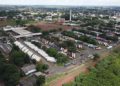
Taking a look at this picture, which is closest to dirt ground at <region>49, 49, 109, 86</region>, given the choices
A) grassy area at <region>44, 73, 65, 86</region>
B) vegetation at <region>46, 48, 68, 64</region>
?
grassy area at <region>44, 73, 65, 86</region>

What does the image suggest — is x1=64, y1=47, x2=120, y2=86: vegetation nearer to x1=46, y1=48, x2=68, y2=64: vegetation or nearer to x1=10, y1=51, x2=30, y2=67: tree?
x1=46, y1=48, x2=68, y2=64: vegetation

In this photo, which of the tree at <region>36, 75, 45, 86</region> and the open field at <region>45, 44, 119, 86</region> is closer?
the tree at <region>36, 75, 45, 86</region>

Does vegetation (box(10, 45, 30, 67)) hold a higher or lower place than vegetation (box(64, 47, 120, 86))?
higher

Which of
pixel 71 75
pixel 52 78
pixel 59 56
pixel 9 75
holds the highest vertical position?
pixel 9 75

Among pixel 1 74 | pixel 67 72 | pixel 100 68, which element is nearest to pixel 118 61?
pixel 100 68

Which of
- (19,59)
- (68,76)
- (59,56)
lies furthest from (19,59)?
(68,76)

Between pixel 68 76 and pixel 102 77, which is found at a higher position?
pixel 102 77

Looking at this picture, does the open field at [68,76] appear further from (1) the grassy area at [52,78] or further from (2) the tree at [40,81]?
(2) the tree at [40,81]

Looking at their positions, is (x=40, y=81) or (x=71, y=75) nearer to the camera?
(x=40, y=81)

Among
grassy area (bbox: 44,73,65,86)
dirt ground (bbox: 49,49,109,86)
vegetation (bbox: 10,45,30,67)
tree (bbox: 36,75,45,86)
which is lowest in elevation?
dirt ground (bbox: 49,49,109,86)

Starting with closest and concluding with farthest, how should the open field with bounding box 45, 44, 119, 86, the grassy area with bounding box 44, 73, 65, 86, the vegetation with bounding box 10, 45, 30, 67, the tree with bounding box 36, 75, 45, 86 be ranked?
the tree with bounding box 36, 75, 45, 86 < the grassy area with bounding box 44, 73, 65, 86 < the open field with bounding box 45, 44, 119, 86 < the vegetation with bounding box 10, 45, 30, 67

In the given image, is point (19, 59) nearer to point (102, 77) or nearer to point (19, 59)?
point (19, 59)

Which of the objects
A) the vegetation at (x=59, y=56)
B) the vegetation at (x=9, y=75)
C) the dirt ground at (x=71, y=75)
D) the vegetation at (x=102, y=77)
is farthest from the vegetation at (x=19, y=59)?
the vegetation at (x=102, y=77)
